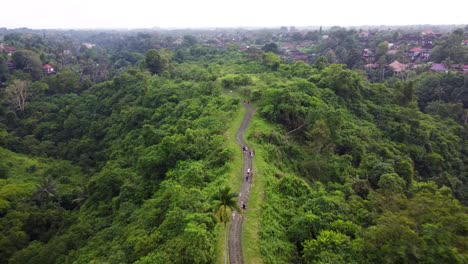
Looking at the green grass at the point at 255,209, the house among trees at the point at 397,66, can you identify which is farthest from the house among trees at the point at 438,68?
the green grass at the point at 255,209

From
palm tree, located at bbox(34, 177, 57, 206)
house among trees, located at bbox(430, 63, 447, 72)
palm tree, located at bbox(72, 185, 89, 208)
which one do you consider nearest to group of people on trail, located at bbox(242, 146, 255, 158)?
palm tree, located at bbox(72, 185, 89, 208)

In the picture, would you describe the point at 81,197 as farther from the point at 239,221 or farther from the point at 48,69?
the point at 48,69

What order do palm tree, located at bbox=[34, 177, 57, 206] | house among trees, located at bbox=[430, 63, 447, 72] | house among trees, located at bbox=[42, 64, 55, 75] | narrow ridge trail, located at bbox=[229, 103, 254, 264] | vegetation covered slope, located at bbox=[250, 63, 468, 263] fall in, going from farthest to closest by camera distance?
house among trees, located at bbox=[42, 64, 55, 75], house among trees, located at bbox=[430, 63, 447, 72], palm tree, located at bbox=[34, 177, 57, 206], narrow ridge trail, located at bbox=[229, 103, 254, 264], vegetation covered slope, located at bbox=[250, 63, 468, 263]

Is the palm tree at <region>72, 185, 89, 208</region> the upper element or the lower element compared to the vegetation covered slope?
lower

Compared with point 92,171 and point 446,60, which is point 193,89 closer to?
point 92,171

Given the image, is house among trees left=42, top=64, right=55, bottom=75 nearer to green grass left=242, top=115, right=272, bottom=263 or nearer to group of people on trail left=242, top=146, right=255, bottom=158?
green grass left=242, top=115, right=272, bottom=263

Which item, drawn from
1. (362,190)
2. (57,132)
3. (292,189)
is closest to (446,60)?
(362,190)

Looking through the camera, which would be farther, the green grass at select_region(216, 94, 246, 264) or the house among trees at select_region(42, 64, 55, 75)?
the house among trees at select_region(42, 64, 55, 75)

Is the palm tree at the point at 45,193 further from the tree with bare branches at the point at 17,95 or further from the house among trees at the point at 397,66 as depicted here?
the house among trees at the point at 397,66
